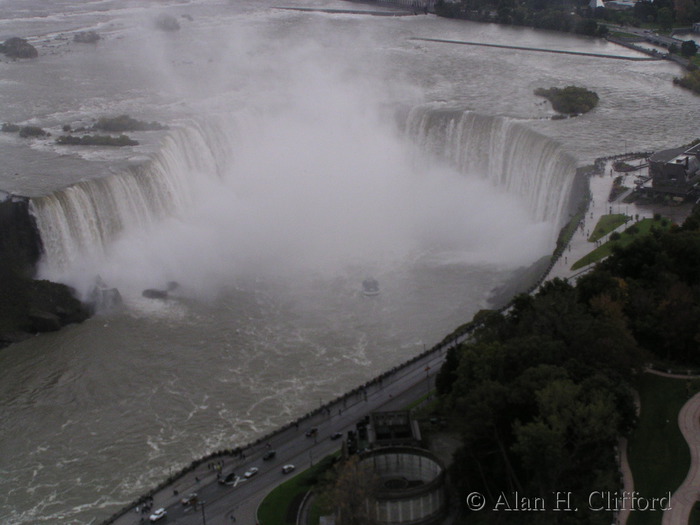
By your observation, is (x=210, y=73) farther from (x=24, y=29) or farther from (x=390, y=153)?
(x=24, y=29)

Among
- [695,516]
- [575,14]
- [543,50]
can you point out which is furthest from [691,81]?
[695,516]

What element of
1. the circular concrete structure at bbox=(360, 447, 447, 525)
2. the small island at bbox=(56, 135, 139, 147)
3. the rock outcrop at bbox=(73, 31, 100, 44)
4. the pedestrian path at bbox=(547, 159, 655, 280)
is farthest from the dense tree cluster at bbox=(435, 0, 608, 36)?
the circular concrete structure at bbox=(360, 447, 447, 525)

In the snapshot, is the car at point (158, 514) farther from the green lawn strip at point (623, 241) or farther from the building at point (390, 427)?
the green lawn strip at point (623, 241)

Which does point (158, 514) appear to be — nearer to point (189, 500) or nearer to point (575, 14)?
point (189, 500)

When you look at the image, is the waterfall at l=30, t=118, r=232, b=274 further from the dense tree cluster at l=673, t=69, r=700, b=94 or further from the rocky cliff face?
the dense tree cluster at l=673, t=69, r=700, b=94

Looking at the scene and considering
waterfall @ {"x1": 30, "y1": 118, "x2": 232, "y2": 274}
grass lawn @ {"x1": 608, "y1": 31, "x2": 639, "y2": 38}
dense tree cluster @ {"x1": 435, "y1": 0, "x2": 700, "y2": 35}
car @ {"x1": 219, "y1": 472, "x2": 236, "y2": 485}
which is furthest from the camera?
dense tree cluster @ {"x1": 435, "y1": 0, "x2": 700, "y2": 35}

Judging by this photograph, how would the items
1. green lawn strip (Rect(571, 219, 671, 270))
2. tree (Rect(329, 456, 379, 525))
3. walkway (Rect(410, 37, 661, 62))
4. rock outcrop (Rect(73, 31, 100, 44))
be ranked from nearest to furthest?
1. tree (Rect(329, 456, 379, 525))
2. green lawn strip (Rect(571, 219, 671, 270))
3. walkway (Rect(410, 37, 661, 62))
4. rock outcrop (Rect(73, 31, 100, 44))

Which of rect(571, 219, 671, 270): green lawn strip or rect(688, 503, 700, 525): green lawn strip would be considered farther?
rect(571, 219, 671, 270): green lawn strip

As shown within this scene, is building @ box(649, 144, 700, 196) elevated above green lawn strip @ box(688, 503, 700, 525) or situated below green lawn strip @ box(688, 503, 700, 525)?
above
